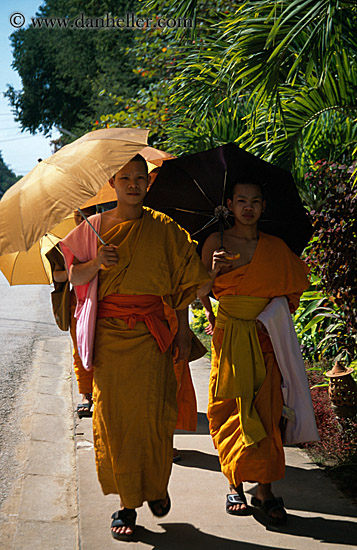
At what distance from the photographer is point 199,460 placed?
5.03 metres

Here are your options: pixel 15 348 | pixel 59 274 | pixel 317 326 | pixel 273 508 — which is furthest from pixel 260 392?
pixel 15 348

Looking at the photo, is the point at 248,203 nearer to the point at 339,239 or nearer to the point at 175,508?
the point at 339,239

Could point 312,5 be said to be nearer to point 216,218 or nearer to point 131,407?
point 216,218

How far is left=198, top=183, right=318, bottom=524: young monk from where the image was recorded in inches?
158

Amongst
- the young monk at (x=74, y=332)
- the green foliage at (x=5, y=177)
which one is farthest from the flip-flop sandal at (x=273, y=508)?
the green foliage at (x=5, y=177)

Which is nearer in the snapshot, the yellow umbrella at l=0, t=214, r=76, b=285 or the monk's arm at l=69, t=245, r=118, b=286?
the monk's arm at l=69, t=245, r=118, b=286

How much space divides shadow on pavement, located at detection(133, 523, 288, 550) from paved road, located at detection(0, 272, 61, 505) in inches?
48.9

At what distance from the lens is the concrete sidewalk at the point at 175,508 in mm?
3652

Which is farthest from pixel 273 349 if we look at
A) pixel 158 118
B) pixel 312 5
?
pixel 158 118

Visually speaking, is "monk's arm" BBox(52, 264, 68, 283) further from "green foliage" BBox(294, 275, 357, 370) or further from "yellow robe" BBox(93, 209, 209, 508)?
"green foliage" BBox(294, 275, 357, 370)

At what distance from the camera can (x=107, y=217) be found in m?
4.05

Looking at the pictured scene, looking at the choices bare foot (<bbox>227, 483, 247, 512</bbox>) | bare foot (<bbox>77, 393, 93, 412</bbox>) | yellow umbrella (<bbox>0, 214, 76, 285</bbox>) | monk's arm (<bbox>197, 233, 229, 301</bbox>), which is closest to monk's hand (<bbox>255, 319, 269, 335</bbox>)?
monk's arm (<bbox>197, 233, 229, 301</bbox>)

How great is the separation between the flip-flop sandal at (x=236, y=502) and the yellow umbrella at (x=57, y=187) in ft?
5.93

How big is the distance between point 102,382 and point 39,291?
16988mm
